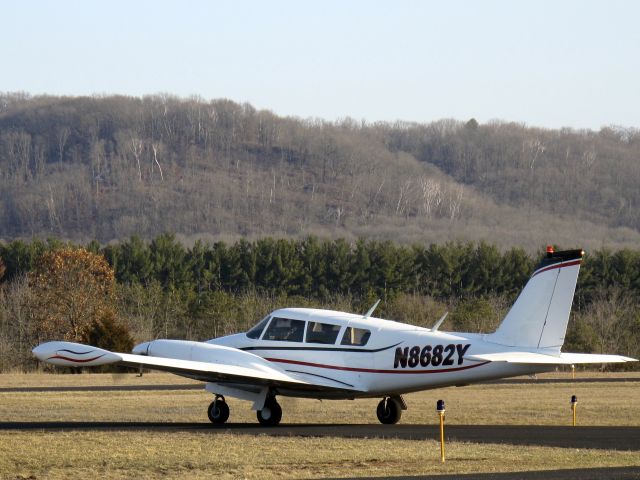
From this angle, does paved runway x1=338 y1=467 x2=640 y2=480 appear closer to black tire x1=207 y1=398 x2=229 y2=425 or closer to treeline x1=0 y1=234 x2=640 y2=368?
black tire x1=207 y1=398 x2=229 y2=425

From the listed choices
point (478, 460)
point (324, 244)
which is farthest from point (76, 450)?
point (324, 244)

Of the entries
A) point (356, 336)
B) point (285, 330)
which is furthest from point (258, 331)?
point (356, 336)

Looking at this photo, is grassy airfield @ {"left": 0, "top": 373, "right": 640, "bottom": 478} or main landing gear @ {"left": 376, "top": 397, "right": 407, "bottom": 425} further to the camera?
main landing gear @ {"left": 376, "top": 397, "right": 407, "bottom": 425}

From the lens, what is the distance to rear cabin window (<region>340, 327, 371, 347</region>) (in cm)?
2757

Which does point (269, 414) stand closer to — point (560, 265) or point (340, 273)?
point (560, 265)

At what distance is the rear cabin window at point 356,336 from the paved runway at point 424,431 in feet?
6.29

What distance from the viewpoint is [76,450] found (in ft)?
72.6

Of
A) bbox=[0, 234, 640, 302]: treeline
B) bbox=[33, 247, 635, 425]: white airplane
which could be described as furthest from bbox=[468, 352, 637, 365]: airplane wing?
bbox=[0, 234, 640, 302]: treeline

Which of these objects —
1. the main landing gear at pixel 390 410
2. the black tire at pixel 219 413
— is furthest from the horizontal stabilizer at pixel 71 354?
the main landing gear at pixel 390 410

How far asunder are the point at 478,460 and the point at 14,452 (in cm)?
823

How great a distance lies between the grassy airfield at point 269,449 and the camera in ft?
64.4

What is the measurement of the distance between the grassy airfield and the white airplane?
1.94 meters

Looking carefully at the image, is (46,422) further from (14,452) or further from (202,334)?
(202,334)

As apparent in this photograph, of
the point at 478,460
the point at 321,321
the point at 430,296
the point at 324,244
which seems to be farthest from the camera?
the point at 324,244
